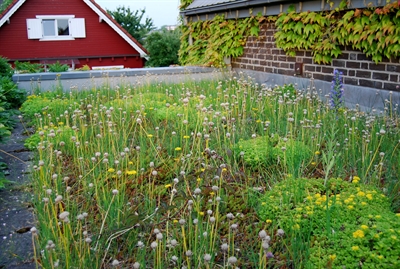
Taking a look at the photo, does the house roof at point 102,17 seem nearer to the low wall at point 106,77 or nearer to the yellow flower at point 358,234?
the low wall at point 106,77

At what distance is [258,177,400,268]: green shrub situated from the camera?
7.33 feet

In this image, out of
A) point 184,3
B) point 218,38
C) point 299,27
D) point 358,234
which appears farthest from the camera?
point 184,3

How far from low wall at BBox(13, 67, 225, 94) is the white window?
45.8 feet

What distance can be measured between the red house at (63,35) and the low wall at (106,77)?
13.7 m

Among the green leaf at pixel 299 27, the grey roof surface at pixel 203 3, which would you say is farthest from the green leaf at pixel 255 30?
the green leaf at pixel 299 27

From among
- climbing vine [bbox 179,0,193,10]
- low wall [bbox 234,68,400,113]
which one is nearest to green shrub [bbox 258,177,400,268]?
low wall [bbox 234,68,400,113]

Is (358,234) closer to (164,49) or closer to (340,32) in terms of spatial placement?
(340,32)

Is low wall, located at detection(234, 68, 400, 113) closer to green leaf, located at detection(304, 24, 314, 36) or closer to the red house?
green leaf, located at detection(304, 24, 314, 36)

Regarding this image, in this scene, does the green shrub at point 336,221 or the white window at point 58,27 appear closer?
the green shrub at point 336,221

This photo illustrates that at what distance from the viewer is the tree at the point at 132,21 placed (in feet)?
94.5

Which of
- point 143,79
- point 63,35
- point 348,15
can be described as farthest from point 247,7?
point 63,35

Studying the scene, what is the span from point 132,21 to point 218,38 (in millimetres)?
20197

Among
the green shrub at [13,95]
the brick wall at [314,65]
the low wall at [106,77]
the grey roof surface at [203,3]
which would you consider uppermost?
the grey roof surface at [203,3]

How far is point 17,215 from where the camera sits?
315 cm
